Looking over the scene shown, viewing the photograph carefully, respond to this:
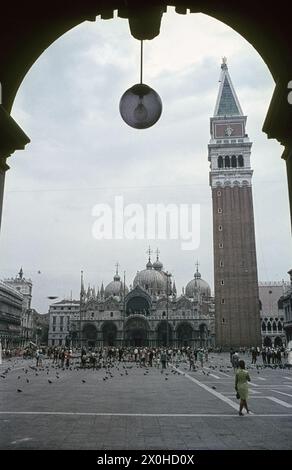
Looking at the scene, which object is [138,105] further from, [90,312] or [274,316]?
[274,316]

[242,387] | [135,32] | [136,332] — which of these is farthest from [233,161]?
[135,32]

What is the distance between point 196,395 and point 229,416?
4719 millimetres

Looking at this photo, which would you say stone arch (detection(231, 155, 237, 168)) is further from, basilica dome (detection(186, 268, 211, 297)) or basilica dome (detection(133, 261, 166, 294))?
basilica dome (detection(186, 268, 211, 297))

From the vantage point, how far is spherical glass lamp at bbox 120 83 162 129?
5.85 metres

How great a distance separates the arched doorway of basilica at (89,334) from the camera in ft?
278

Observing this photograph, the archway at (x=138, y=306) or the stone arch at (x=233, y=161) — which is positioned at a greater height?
the stone arch at (x=233, y=161)

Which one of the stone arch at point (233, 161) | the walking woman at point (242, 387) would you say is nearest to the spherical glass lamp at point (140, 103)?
the walking woman at point (242, 387)

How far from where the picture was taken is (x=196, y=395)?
606 inches

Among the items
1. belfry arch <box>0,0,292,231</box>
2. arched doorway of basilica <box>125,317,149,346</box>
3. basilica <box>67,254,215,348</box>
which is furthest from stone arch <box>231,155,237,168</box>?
belfry arch <box>0,0,292,231</box>

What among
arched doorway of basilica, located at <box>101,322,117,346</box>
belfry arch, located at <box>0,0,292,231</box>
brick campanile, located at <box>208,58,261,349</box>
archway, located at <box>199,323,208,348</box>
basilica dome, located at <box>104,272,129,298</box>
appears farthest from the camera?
basilica dome, located at <box>104,272,129,298</box>

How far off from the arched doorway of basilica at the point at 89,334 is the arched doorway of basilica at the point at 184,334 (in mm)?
15468

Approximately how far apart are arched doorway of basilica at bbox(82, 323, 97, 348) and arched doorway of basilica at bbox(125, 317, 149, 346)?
6198 mm

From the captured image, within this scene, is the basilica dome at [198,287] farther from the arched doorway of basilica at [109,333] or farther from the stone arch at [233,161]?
the stone arch at [233,161]
